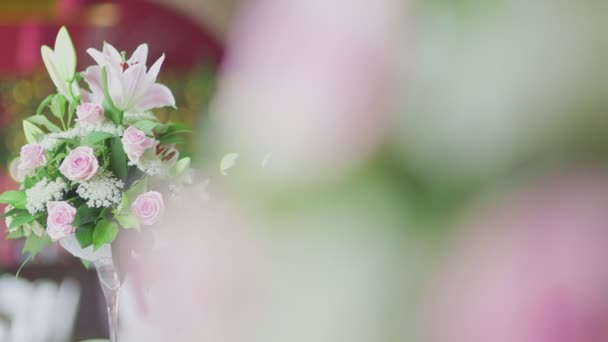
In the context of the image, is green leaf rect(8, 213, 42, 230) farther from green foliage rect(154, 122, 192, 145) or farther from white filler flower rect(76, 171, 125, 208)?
green foliage rect(154, 122, 192, 145)

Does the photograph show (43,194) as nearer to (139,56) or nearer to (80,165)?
(80,165)

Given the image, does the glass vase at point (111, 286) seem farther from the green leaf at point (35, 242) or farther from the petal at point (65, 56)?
the petal at point (65, 56)

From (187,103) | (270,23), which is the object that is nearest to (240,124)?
(270,23)

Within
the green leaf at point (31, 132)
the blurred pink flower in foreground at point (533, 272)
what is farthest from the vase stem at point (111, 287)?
the blurred pink flower in foreground at point (533, 272)

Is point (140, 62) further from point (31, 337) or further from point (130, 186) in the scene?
point (31, 337)

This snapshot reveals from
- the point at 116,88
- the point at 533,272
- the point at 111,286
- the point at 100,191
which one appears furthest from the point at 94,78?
the point at 533,272

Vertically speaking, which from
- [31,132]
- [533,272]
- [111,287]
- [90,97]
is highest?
[533,272]

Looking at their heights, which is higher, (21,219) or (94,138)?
(94,138)
